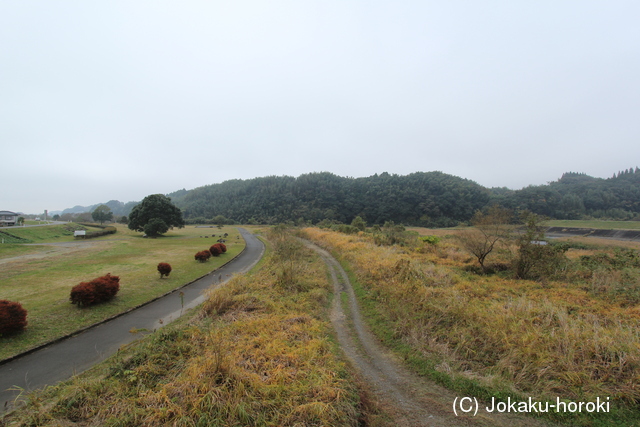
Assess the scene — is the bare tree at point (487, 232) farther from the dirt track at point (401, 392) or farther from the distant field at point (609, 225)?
the distant field at point (609, 225)

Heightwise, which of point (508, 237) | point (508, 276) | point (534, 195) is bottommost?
point (508, 276)

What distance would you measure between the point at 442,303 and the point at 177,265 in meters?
16.2

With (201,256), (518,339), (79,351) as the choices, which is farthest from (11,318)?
(518,339)

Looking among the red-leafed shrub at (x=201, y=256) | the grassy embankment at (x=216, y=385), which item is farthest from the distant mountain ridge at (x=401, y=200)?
the grassy embankment at (x=216, y=385)

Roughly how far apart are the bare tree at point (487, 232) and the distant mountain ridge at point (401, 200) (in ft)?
166

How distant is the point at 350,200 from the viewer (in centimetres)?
9219

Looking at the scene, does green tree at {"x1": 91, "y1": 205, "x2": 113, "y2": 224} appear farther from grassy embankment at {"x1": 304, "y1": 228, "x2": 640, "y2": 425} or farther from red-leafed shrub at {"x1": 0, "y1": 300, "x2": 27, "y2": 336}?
grassy embankment at {"x1": 304, "y1": 228, "x2": 640, "y2": 425}

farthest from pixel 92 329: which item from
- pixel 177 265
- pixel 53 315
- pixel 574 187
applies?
pixel 574 187

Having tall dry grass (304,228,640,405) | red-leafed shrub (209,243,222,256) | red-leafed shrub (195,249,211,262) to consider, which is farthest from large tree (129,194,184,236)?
tall dry grass (304,228,640,405)

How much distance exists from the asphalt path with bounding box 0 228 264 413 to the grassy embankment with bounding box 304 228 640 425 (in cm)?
661

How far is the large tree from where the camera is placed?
36.9 meters

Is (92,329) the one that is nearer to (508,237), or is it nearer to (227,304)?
(227,304)

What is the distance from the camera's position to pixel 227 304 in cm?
851

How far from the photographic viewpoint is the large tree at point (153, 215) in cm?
3691
